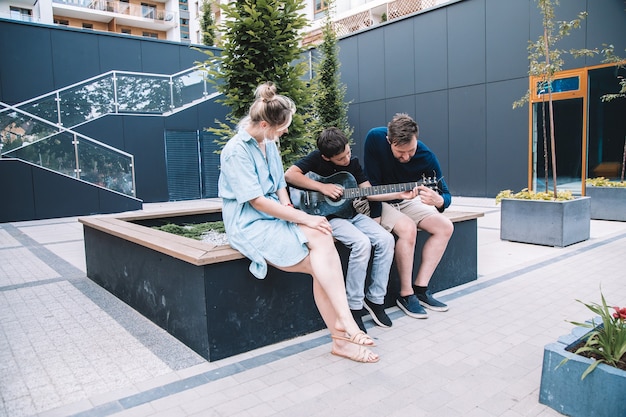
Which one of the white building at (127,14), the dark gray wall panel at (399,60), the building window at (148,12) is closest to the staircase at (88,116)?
the dark gray wall panel at (399,60)

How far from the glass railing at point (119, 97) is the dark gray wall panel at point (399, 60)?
542 cm

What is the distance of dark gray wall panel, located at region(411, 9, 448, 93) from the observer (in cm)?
1309

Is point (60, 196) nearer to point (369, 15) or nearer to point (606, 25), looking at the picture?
point (606, 25)

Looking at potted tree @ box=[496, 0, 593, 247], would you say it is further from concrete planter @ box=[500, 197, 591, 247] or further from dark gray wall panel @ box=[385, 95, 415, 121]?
dark gray wall panel @ box=[385, 95, 415, 121]

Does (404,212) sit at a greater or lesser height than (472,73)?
lesser

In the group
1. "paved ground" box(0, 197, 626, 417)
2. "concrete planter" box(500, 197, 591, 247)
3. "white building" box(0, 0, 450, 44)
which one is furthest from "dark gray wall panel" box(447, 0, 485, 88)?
"white building" box(0, 0, 450, 44)

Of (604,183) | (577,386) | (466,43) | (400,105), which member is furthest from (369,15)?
(577,386)

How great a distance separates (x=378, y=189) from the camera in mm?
3521

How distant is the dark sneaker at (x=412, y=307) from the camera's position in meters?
3.55

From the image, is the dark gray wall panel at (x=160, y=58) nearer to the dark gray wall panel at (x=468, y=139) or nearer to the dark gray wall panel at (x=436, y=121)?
the dark gray wall panel at (x=436, y=121)

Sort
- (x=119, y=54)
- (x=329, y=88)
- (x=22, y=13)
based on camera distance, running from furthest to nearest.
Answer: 1. (x=22, y=13)
2. (x=119, y=54)
3. (x=329, y=88)

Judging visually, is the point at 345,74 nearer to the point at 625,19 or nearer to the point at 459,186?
the point at 459,186

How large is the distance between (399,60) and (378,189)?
459 inches

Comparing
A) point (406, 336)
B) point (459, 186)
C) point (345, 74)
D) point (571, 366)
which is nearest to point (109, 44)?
point (345, 74)
